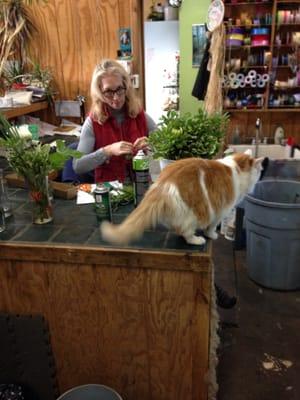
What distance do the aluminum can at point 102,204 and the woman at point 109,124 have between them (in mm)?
649

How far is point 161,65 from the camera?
3854 millimetres

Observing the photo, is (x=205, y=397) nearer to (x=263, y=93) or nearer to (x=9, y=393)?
(x=9, y=393)

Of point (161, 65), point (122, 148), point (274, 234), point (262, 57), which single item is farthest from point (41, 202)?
point (262, 57)

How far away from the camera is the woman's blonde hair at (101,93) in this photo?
200 cm

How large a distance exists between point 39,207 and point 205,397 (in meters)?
0.91

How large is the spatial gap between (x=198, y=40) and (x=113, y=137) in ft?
7.02

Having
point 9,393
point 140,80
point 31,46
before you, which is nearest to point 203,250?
point 9,393

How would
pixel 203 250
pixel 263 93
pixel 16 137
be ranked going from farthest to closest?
pixel 263 93
pixel 16 137
pixel 203 250


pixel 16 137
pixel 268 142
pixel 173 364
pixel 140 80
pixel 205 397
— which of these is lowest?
pixel 205 397

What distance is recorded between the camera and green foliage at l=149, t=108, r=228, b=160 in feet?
4.46

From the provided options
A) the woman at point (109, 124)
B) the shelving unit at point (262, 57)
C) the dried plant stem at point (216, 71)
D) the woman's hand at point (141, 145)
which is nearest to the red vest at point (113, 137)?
the woman at point (109, 124)

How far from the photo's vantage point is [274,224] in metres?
2.20

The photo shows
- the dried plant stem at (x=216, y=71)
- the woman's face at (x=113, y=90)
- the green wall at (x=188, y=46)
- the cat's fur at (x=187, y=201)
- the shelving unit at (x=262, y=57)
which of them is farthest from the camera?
the green wall at (x=188, y=46)

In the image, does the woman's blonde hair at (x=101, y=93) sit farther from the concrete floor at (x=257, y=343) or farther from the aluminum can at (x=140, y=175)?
the concrete floor at (x=257, y=343)
